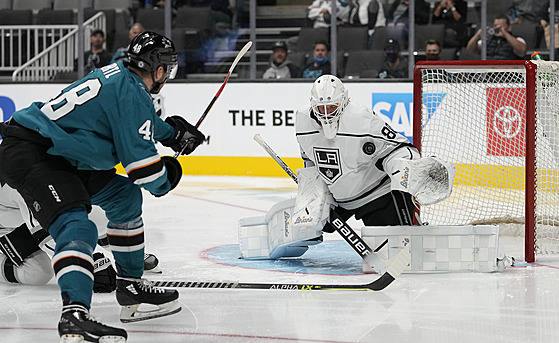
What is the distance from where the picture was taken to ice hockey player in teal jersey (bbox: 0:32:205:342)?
239 centimetres

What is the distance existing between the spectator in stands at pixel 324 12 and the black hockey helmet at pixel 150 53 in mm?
4771

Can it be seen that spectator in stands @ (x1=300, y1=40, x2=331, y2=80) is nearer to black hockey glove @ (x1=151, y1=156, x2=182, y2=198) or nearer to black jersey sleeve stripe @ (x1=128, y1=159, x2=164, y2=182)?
black hockey glove @ (x1=151, y1=156, x2=182, y2=198)

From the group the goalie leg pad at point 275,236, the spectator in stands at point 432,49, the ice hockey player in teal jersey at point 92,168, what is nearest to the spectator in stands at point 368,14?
the spectator in stands at point 432,49

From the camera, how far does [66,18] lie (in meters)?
7.98

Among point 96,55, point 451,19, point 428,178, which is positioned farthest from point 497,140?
point 96,55

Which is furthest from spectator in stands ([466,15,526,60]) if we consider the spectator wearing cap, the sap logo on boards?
the spectator wearing cap

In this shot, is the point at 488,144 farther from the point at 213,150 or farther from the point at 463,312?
the point at 213,150

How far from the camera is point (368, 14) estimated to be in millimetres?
7418

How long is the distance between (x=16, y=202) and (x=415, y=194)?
147 centimetres

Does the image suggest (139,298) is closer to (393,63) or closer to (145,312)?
(145,312)

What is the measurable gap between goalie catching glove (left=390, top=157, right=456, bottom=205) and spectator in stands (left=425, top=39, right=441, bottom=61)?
4.00 meters

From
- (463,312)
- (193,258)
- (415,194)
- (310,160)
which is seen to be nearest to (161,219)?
(193,258)

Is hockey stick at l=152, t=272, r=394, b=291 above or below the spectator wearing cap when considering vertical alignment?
below

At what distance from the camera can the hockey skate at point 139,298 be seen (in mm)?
2820
